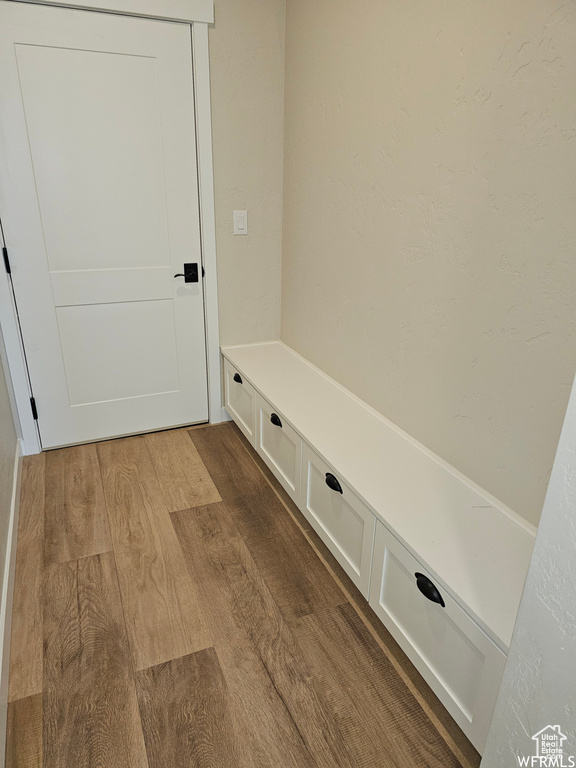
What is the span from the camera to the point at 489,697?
1.21 metres

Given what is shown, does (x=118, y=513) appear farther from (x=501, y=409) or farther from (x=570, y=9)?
(x=570, y=9)

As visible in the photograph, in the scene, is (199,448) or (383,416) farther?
(199,448)

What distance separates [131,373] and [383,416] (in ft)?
4.74

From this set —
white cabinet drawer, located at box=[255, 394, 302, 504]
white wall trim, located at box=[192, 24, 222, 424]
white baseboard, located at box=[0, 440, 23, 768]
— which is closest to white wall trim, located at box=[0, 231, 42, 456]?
white baseboard, located at box=[0, 440, 23, 768]

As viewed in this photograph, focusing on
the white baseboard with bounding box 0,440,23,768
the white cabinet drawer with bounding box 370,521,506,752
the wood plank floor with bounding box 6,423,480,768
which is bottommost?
the wood plank floor with bounding box 6,423,480,768

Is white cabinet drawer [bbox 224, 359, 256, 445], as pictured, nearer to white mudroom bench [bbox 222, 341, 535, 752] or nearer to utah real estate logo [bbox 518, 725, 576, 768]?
white mudroom bench [bbox 222, 341, 535, 752]

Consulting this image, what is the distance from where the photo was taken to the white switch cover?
9.09 ft

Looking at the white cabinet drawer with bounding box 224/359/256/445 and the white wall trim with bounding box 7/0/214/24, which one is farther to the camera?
the white cabinet drawer with bounding box 224/359/256/445

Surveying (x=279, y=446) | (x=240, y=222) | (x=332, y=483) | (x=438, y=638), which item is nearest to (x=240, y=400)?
(x=279, y=446)

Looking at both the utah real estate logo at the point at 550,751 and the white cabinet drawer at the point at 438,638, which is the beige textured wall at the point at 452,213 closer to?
the white cabinet drawer at the point at 438,638

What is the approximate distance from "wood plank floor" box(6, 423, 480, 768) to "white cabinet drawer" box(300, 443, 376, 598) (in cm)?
15

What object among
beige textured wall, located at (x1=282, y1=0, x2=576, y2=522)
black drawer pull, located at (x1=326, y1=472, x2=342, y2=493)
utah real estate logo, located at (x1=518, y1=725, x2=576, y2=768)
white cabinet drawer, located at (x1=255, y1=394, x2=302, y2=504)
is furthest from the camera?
white cabinet drawer, located at (x1=255, y1=394, x2=302, y2=504)

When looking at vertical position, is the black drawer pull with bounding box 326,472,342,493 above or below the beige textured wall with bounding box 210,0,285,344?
below

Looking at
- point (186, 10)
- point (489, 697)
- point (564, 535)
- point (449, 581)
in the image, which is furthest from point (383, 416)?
point (186, 10)
